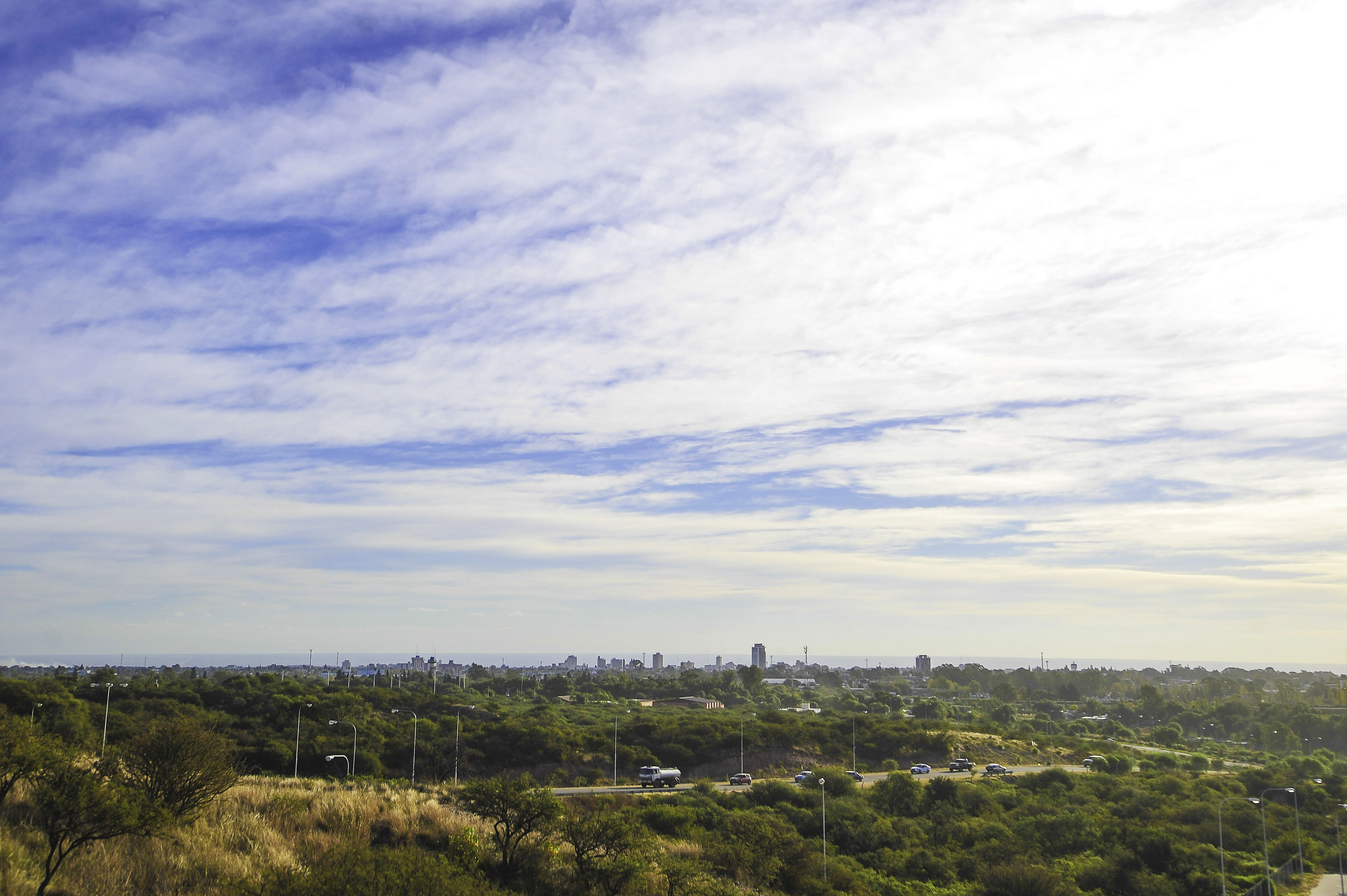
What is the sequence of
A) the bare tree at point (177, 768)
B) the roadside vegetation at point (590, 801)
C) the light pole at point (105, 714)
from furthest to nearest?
1. the light pole at point (105, 714)
2. the bare tree at point (177, 768)
3. the roadside vegetation at point (590, 801)

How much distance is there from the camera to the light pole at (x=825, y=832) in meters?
38.3

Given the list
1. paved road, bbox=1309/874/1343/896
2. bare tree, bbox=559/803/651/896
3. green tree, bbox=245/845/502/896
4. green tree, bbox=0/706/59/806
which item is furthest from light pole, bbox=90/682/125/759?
paved road, bbox=1309/874/1343/896

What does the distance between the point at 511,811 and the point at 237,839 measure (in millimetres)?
10041

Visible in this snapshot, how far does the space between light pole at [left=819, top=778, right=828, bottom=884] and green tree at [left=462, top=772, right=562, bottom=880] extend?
1474 cm

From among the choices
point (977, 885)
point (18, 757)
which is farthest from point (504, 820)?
point (977, 885)

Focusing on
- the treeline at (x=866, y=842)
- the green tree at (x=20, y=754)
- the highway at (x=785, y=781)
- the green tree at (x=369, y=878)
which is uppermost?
the green tree at (x=20, y=754)

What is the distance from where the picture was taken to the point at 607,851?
94.6 ft

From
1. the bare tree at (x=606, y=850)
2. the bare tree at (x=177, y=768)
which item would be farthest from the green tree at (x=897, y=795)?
the bare tree at (x=177, y=768)

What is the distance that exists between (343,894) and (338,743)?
55.1m

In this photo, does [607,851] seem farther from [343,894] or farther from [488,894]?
A: [343,894]

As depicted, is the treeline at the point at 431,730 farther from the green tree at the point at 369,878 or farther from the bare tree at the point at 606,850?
the green tree at the point at 369,878

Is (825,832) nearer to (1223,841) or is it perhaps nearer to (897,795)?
(897,795)

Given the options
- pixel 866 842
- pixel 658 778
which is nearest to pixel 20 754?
pixel 866 842

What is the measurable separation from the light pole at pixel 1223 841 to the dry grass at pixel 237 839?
31.3 m
